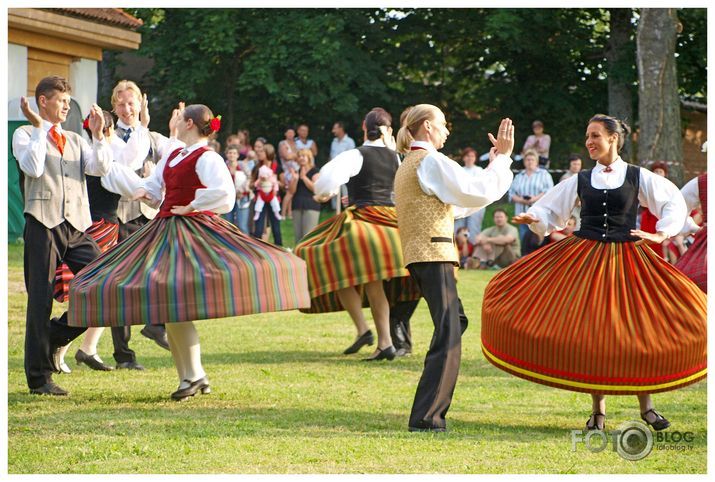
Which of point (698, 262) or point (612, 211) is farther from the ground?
point (612, 211)

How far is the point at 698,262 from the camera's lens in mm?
7230

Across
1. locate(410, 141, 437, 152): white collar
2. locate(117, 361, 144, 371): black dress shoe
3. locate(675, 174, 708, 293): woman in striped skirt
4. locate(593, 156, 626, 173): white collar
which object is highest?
locate(410, 141, 437, 152): white collar

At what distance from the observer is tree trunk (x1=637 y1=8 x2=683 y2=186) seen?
56.2 ft

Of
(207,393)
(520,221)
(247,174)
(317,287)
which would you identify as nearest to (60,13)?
(247,174)

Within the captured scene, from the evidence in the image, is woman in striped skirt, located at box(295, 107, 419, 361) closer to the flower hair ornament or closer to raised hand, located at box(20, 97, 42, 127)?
the flower hair ornament

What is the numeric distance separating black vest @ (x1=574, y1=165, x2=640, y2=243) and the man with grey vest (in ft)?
9.57

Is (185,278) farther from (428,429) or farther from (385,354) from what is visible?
(385,354)

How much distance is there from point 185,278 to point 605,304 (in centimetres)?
223

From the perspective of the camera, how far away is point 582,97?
26484 millimetres

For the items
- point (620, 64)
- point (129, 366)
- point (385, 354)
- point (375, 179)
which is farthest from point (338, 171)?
point (620, 64)

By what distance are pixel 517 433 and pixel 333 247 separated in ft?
Result: 9.60

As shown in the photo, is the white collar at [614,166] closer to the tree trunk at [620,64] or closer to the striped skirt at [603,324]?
the striped skirt at [603,324]

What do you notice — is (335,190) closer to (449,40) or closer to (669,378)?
(669,378)

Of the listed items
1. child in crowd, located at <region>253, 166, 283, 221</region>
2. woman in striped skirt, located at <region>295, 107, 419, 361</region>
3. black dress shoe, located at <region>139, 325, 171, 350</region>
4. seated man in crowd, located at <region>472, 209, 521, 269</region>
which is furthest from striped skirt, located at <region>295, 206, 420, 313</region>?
child in crowd, located at <region>253, 166, 283, 221</region>
